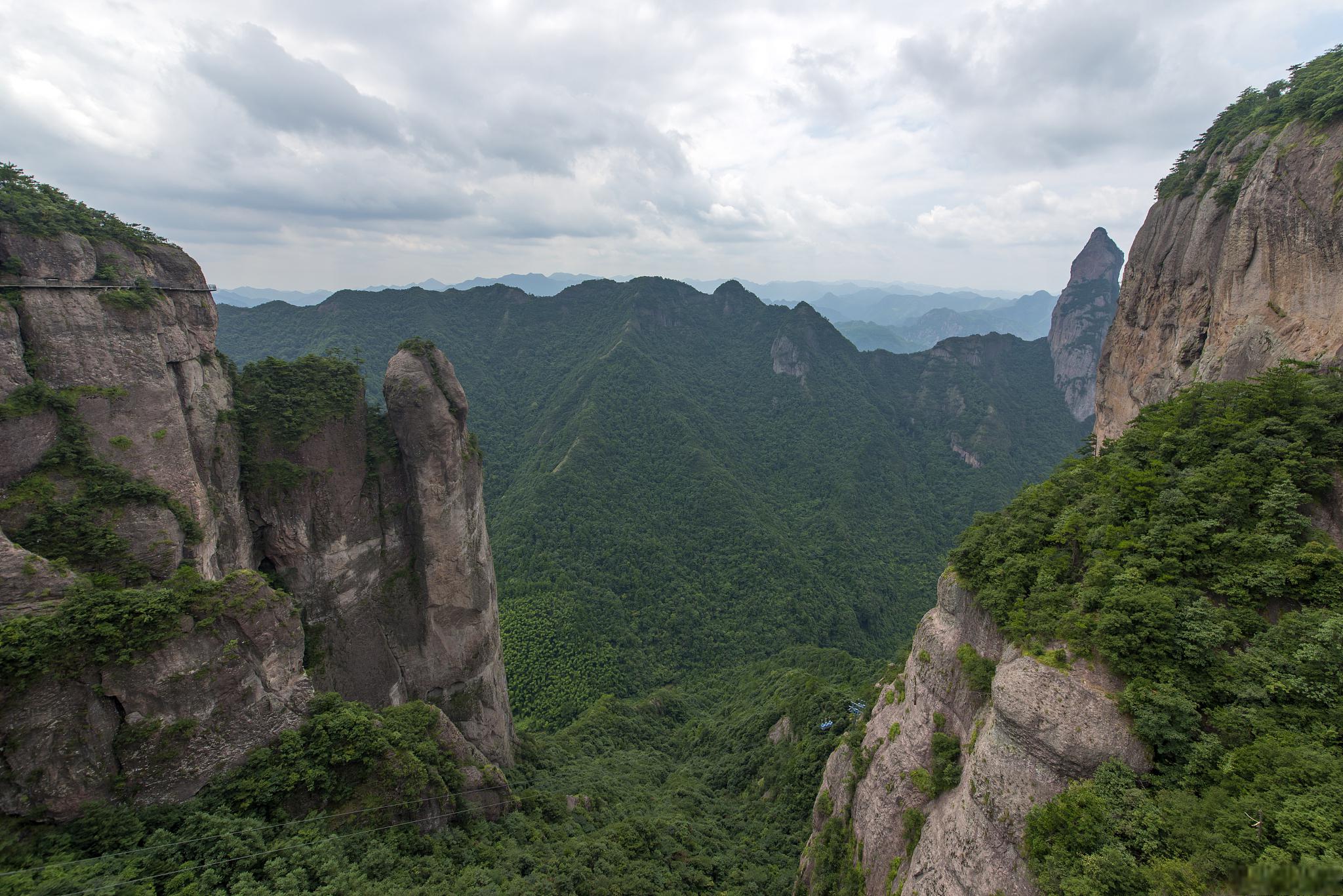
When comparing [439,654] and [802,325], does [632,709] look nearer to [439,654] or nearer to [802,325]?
[439,654]

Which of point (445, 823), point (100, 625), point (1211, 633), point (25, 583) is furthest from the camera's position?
point (445, 823)

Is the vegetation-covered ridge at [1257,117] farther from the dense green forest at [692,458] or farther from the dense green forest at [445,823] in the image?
the dense green forest at [692,458]

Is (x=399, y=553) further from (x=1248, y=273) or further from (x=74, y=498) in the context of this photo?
(x=1248, y=273)

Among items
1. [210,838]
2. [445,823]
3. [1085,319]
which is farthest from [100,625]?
[1085,319]

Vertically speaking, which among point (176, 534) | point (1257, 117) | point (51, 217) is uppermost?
point (1257, 117)

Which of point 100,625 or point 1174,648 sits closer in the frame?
point 1174,648

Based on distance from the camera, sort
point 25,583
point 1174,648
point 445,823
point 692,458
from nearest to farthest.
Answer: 1. point 1174,648
2. point 25,583
3. point 445,823
4. point 692,458

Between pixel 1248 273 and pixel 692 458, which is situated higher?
pixel 1248 273

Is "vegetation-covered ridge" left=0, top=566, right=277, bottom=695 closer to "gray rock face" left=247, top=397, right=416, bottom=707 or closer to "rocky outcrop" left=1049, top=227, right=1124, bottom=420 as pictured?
"gray rock face" left=247, top=397, right=416, bottom=707
